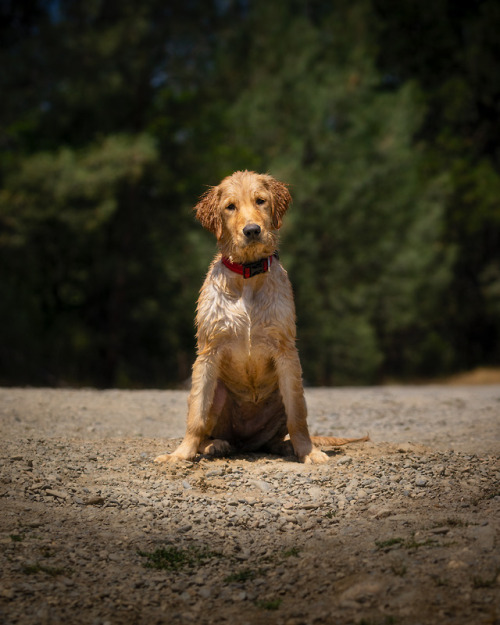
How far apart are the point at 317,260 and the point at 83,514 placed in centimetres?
1923

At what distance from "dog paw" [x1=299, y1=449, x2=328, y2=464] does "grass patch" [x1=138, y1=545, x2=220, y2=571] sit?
1.82 metres

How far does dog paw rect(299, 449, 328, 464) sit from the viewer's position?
6566 millimetres

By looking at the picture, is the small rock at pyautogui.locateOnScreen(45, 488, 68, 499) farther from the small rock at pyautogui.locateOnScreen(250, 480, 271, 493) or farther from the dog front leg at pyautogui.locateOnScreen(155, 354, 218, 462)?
the small rock at pyautogui.locateOnScreen(250, 480, 271, 493)

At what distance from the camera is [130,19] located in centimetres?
2095

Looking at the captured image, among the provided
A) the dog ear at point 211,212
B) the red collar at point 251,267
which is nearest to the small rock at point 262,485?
the red collar at point 251,267

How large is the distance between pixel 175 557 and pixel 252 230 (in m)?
2.73

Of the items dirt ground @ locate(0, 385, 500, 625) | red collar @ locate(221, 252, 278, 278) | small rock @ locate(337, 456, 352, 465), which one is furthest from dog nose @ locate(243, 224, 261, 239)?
small rock @ locate(337, 456, 352, 465)

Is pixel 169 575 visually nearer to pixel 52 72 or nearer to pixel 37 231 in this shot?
pixel 37 231

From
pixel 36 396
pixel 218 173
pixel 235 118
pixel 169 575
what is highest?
pixel 235 118

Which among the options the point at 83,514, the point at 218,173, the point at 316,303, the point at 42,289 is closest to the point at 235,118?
the point at 218,173

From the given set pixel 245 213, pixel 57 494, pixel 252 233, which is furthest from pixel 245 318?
pixel 57 494

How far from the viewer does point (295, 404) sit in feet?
21.8

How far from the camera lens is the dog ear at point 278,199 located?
6715 mm

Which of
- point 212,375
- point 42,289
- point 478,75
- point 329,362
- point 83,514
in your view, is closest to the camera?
point 83,514
